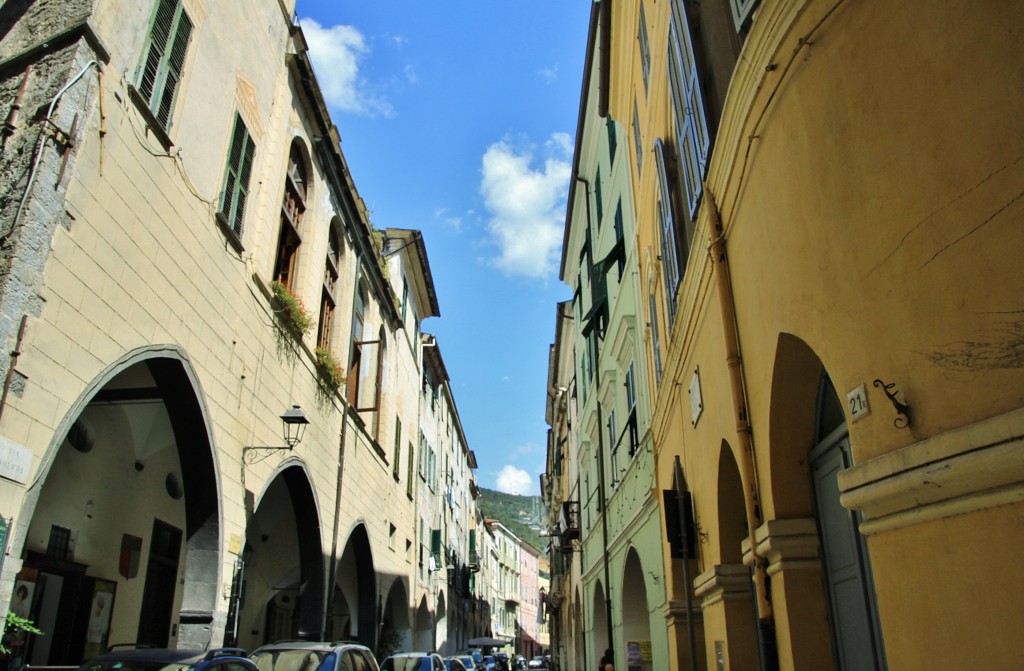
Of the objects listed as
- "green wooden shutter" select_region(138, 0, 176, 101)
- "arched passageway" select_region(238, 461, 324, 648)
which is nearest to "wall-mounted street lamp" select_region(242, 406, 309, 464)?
"arched passageway" select_region(238, 461, 324, 648)

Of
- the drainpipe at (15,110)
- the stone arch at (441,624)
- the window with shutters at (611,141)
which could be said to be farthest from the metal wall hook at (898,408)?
the stone arch at (441,624)

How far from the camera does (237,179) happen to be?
405 inches

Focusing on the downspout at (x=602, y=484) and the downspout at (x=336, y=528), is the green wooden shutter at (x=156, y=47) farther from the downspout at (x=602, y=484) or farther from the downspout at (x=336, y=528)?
the downspout at (x=602, y=484)

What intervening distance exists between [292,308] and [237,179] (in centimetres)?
254

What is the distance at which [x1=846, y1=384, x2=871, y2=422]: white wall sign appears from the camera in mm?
3523

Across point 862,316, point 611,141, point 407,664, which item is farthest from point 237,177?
point 407,664

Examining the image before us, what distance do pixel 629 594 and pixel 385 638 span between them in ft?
26.9

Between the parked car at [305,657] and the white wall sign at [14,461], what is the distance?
402cm

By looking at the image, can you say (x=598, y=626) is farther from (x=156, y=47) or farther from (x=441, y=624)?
(x=156, y=47)

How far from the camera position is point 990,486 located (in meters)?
2.76

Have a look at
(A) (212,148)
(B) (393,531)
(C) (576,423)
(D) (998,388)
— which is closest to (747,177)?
(D) (998,388)

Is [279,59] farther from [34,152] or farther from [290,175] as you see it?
[34,152]

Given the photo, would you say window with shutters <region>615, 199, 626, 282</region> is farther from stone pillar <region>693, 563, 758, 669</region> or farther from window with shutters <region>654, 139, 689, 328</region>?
stone pillar <region>693, 563, 758, 669</region>

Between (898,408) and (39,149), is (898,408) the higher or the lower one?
the lower one
